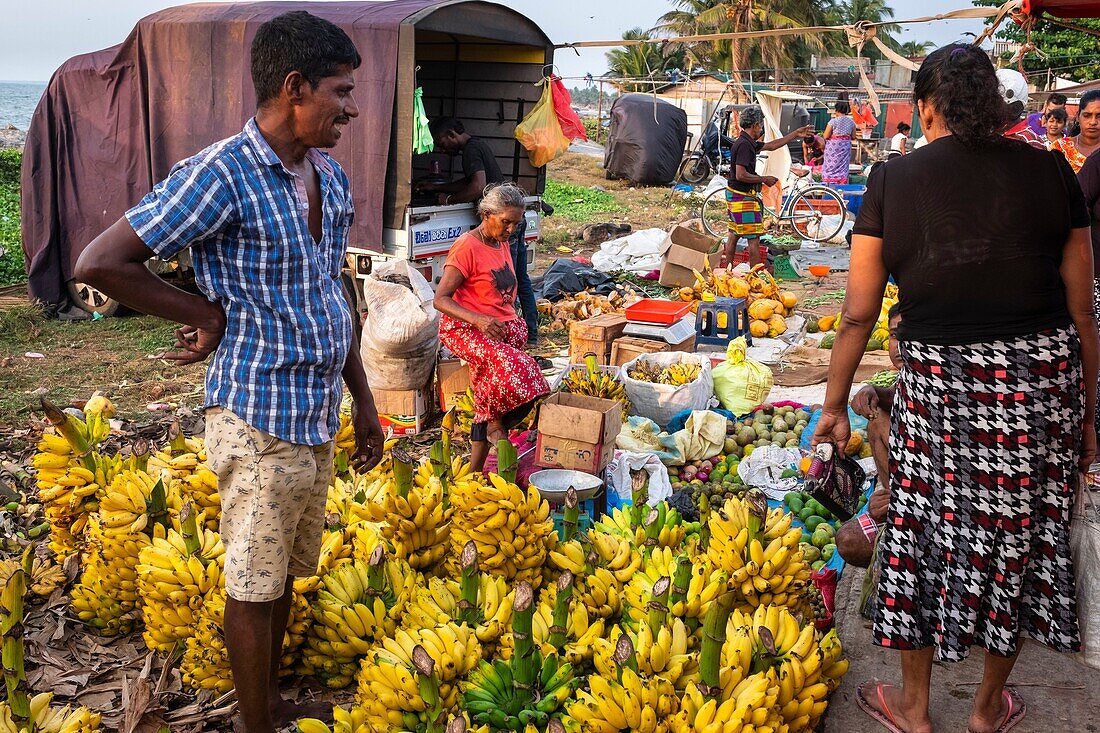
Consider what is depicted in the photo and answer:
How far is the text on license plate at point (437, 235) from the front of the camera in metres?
7.98

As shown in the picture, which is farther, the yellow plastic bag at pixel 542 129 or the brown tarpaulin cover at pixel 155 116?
the yellow plastic bag at pixel 542 129

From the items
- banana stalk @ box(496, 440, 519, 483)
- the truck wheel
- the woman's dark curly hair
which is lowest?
the truck wheel

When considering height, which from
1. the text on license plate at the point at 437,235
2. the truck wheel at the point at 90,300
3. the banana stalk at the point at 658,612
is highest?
the text on license plate at the point at 437,235

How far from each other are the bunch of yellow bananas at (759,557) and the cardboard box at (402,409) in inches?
138

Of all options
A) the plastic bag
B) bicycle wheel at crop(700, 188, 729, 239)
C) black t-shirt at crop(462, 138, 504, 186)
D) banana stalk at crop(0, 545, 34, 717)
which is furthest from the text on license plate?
banana stalk at crop(0, 545, 34, 717)

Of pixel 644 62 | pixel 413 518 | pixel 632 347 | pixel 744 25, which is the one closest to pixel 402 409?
pixel 632 347

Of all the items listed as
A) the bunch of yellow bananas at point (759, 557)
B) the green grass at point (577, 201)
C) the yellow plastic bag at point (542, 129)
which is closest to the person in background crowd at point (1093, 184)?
the bunch of yellow bananas at point (759, 557)

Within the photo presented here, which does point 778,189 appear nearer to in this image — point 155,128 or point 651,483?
point 155,128

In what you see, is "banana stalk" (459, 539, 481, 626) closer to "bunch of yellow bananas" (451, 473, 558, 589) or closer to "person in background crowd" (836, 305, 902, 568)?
"bunch of yellow bananas" (451, 473, 558, 589)

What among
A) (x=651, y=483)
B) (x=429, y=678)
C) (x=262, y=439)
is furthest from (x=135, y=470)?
(x=651, y=483)

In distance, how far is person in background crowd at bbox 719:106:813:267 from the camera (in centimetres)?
1024

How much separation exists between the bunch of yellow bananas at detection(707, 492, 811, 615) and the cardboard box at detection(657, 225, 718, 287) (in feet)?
26.1

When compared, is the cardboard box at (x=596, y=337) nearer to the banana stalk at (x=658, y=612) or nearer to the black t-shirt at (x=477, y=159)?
the black t-shirt at (x=477, y=159)

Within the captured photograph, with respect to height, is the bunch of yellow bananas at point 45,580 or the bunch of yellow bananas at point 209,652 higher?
the bunch of yellow bananas at point 209,652
